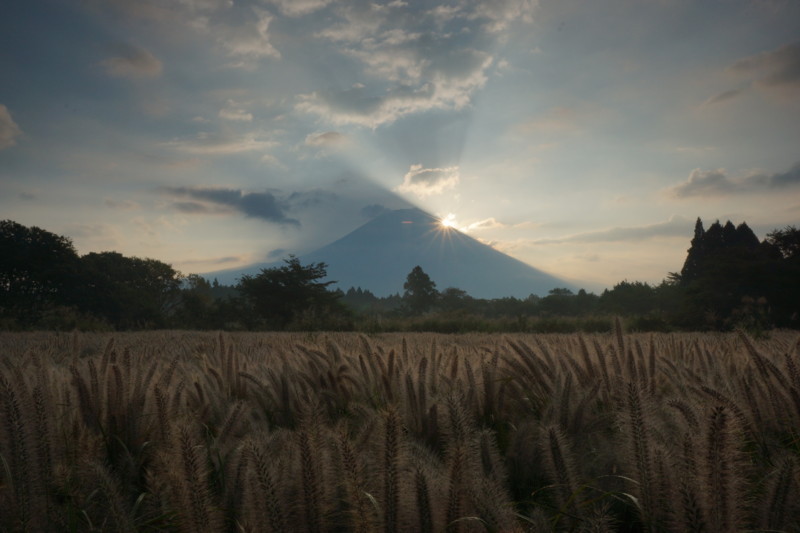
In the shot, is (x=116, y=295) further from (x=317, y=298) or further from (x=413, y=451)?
(x=413, y=451)

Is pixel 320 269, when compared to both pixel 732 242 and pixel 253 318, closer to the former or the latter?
pixel 253 318

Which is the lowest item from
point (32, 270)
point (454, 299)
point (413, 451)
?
point (413, 451)

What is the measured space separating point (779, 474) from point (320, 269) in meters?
37.3

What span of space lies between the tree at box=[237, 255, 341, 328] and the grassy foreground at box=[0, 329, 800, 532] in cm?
3150

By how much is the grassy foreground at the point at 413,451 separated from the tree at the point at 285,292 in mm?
31502

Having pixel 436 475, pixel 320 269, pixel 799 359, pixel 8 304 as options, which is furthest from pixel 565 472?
pixel 8 304

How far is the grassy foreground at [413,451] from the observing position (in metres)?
0.90

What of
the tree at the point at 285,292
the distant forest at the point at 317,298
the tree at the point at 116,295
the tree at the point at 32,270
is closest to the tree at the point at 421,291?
the distant forest at the point at 317,298

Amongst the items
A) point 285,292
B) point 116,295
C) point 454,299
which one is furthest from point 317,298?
point 454,299

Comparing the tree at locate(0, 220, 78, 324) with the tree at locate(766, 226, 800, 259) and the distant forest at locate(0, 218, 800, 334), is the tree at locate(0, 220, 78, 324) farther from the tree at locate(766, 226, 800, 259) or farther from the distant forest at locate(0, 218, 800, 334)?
the tree at locate(766, 226, 800, 259)

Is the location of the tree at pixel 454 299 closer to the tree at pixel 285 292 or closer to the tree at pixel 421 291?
the tree at pixel 421 291

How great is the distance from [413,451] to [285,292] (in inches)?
1360

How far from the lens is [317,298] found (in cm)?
3528

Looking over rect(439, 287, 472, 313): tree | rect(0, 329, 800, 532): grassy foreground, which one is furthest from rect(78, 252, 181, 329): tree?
rect(439, 287, 472, 313): tree
